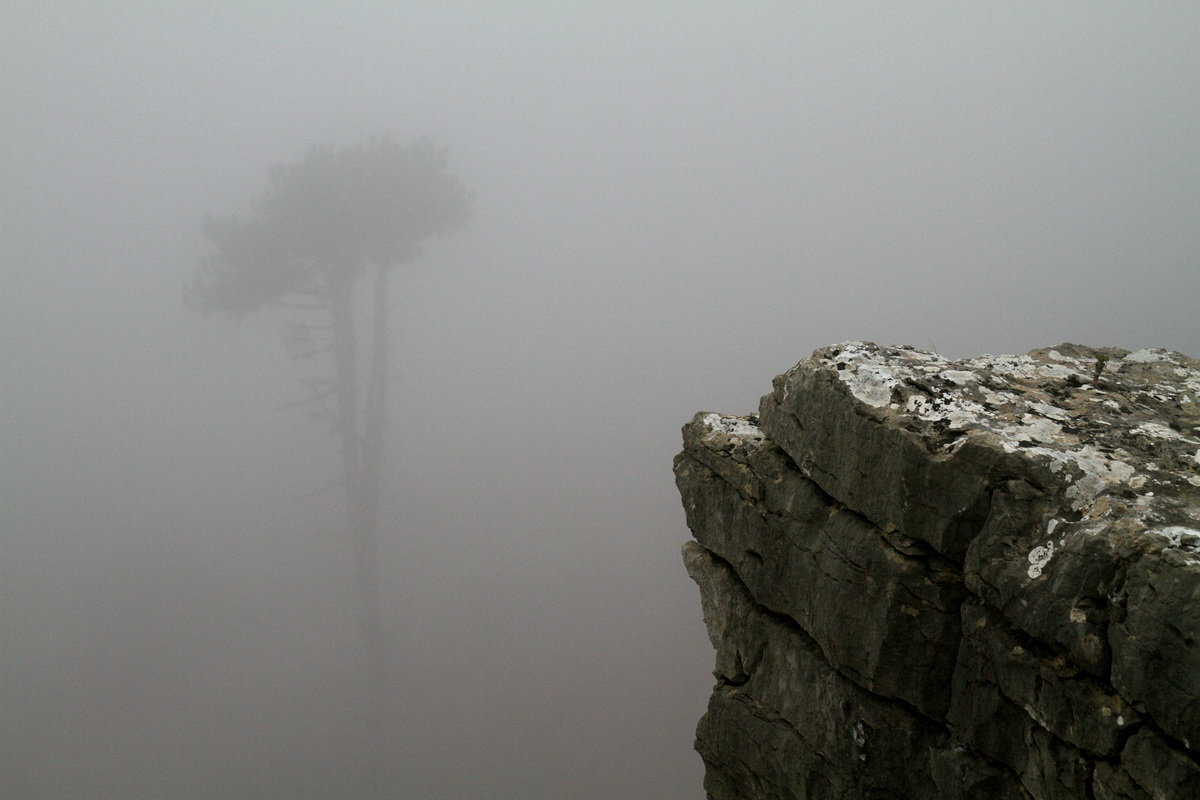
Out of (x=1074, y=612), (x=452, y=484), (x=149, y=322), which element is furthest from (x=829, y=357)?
(x=149, y=322)

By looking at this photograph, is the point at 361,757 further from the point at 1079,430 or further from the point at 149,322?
the point at 149,322

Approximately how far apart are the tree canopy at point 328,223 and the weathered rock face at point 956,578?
42.2 meters

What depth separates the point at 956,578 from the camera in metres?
5.20

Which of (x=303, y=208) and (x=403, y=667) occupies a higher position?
(x=303, y=208)

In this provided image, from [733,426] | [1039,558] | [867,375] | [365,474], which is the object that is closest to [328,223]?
[365,474]

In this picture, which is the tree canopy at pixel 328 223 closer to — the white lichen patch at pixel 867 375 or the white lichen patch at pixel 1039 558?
the white lichen patch at pixel 867 375

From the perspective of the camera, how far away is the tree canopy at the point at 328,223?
44000 millimetres

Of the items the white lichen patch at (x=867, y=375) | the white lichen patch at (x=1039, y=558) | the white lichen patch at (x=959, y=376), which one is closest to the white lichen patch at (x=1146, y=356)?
the white lichen patch at (x=959, y=376)

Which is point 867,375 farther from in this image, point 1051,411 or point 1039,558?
point 1039,558

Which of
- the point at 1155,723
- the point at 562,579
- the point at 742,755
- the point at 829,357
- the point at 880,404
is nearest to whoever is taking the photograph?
the point at 1155,723

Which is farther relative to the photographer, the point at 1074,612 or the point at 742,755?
the point at 742,755

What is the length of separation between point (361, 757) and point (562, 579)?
14057 mm

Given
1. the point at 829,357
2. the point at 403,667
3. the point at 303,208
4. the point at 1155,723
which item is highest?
the point at 303,208

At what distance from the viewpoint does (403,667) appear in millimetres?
43250
